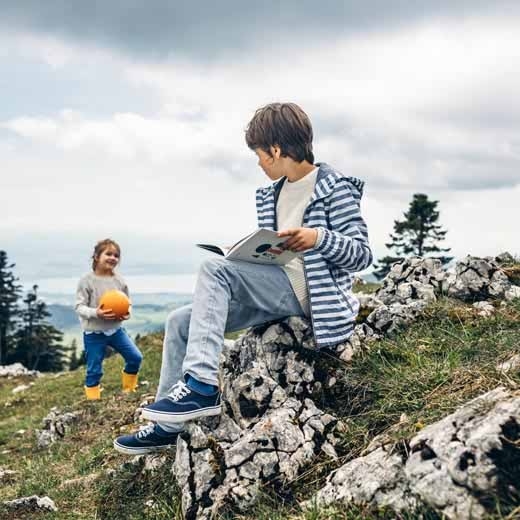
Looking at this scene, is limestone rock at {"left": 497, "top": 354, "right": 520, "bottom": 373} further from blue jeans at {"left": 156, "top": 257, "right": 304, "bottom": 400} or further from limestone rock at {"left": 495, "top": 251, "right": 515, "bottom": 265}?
limestone rock at {"left": 495, "top": 251, "right": 515, "bottom": 265}

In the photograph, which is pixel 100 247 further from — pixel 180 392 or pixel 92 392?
pixel 180 392

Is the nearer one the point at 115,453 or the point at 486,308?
the point at 486,308

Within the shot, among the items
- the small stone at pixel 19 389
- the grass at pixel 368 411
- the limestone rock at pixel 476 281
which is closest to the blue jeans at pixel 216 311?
the grass at pixel 368 411

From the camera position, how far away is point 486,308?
7680mm

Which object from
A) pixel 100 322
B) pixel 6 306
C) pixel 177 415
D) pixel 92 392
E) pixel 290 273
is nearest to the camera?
pixel 177 415

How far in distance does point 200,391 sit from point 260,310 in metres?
1.16

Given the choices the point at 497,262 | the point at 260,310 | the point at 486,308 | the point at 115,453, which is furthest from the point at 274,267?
the point at 497,262

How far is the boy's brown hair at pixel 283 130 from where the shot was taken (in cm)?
633

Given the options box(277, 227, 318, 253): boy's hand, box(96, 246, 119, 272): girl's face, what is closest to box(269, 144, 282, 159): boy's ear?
box(277, 227, 318, 253): boy's hand

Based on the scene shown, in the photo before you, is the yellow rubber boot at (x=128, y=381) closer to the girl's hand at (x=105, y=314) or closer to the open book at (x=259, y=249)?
the girl's hand at (x=105, y=314)

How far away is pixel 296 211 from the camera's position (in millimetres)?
6707

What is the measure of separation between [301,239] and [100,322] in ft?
25.1

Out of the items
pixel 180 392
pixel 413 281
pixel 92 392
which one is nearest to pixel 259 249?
pixel 180 392

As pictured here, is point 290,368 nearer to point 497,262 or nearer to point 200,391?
point 200,391
